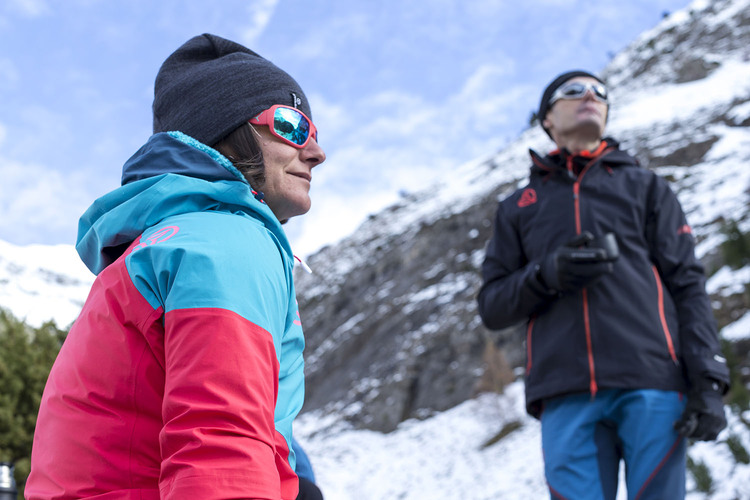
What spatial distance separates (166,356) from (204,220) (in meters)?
0.29

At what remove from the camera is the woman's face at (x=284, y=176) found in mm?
1785

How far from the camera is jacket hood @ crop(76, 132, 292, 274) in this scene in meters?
1.50

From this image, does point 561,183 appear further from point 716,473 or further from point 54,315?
point 54,315

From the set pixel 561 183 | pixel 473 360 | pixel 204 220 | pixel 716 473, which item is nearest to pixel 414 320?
pixel 473 360

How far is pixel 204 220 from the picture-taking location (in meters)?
1.41

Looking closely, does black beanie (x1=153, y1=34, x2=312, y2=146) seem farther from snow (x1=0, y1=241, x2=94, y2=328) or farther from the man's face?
snow (x1=0, y1=241, x2=94, y2=328)

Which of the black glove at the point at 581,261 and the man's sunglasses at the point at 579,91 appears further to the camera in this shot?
the man's sunglasses at the point at 579,91

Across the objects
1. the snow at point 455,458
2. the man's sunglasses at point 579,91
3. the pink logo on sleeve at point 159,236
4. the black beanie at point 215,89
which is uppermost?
the black beanie at point 215,89

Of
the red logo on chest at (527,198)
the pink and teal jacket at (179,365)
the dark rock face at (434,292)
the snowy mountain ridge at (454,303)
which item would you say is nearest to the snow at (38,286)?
the snowy mountain ridge at (454,303)

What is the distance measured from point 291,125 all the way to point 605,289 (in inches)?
70.3

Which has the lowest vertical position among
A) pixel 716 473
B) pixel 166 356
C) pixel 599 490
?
pixel 716 473

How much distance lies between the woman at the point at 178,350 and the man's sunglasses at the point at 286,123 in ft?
0.51

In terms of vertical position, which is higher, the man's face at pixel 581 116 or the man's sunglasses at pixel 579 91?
the man's sunglasses at pixel 579 91

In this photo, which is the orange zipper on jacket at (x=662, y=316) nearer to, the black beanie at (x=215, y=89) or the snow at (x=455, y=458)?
the black beanie at (x=215, y=89)
